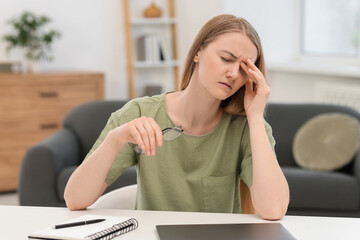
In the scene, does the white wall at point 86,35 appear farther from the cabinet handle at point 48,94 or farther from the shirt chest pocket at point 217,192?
the shirt chest pocket at point 217,192

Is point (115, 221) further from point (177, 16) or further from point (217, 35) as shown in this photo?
point (177, 16)

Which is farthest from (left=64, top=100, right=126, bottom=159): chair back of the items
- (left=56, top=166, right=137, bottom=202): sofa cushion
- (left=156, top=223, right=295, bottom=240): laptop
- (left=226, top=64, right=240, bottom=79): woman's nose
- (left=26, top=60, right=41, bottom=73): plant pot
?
(left=156, top=223, right=295, bottom=240): laptop

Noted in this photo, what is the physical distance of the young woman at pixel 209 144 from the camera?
1644 mm

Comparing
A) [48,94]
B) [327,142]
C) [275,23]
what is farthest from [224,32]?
[275,23]

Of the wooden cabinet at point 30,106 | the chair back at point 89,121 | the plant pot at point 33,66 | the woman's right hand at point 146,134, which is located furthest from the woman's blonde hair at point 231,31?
the plant pot at point 33,66

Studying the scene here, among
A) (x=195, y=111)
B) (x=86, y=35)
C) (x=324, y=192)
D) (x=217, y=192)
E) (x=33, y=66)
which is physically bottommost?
(x=324, y=192)

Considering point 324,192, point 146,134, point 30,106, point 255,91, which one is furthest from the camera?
point 30,106

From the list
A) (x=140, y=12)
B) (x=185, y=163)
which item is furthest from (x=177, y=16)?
(x=185, y=163)

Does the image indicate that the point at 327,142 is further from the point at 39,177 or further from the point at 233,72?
the point at 233,72

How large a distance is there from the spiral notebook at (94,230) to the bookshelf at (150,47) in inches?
171

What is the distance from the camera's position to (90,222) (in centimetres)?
141

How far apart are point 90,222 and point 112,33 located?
448 cm

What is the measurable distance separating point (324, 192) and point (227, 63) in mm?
1880

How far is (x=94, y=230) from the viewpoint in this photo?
4.44 feet
